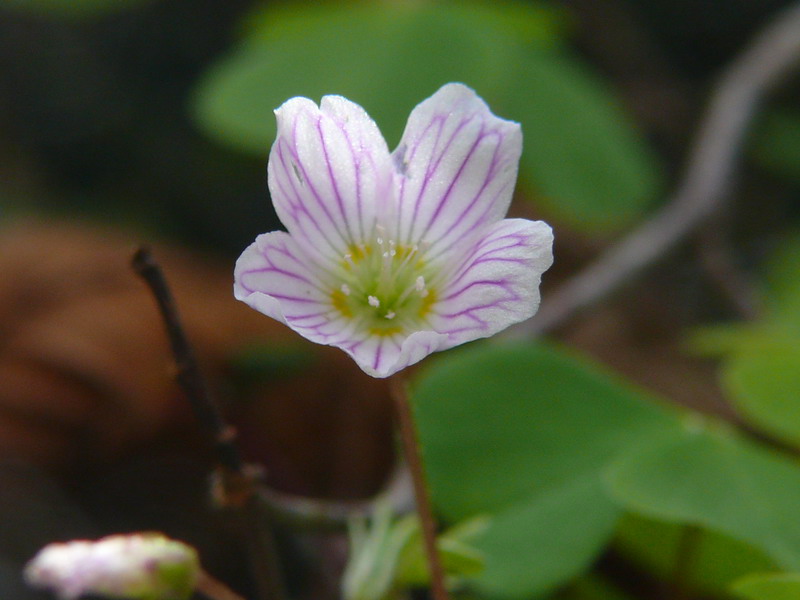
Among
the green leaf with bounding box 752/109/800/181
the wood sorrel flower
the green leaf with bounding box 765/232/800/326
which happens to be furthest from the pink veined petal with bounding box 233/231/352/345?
the green leaf with bounding box 752/109/800/181

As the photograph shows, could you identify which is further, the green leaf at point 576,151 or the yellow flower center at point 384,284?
the green leaf at point 576,151

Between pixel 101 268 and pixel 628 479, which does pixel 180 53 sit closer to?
pixel 101 268

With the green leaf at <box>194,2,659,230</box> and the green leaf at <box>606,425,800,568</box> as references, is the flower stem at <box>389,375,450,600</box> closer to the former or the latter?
the green leaf at <box>606,425,800,568</box>

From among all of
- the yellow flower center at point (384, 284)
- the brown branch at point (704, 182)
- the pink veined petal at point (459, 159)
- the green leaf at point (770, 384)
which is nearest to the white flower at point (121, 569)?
the yellow flower center at point (384, 284)

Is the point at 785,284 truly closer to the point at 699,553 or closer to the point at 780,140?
the point at 780,140

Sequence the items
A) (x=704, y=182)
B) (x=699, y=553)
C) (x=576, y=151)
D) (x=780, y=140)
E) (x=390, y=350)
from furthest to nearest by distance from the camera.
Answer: (x=780, y=140) < (x=576, y=151) < (x=704, y=182) < (x=699, y=553) < (x=390, y=350)

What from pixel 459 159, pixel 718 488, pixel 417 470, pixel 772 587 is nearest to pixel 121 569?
pixel 417 470

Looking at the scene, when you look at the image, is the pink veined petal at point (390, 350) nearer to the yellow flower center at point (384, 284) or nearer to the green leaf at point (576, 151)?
the yellow flower center at point (384, 284)
